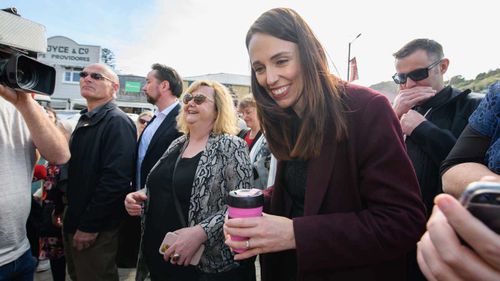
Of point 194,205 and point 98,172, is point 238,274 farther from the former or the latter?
point 98,172

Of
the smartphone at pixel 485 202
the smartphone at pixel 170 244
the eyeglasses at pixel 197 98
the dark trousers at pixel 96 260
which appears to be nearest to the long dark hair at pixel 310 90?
the smartphone at pixel 485 202

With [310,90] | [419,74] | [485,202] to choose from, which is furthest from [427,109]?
[485,202]

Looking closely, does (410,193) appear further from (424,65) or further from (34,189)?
(34,189)

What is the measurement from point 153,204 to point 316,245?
64.3 inches

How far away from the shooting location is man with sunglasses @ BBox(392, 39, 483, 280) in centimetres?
188

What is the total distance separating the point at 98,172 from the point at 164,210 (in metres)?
1.07

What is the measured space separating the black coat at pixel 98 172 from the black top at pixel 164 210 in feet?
2.28

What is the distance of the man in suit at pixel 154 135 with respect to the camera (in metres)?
3.28

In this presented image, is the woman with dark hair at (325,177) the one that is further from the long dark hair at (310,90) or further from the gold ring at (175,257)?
the gold ring at (175,257)

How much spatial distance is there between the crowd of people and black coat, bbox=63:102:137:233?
13 mm

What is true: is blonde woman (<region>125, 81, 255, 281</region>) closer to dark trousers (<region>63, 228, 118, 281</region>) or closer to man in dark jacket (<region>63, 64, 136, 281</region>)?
man in dark jacket (<region>63, 64, 136, 281</region>)

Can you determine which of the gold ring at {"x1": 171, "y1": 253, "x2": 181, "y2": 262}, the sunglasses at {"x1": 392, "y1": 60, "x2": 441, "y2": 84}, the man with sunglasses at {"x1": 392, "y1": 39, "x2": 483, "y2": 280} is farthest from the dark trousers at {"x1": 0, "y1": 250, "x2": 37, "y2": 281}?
the sunglasses at {"x1": 392, "y1": 60, "x2": 441, "y2": 84}

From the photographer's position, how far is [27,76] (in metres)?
1.63

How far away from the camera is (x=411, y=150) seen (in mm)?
2070
